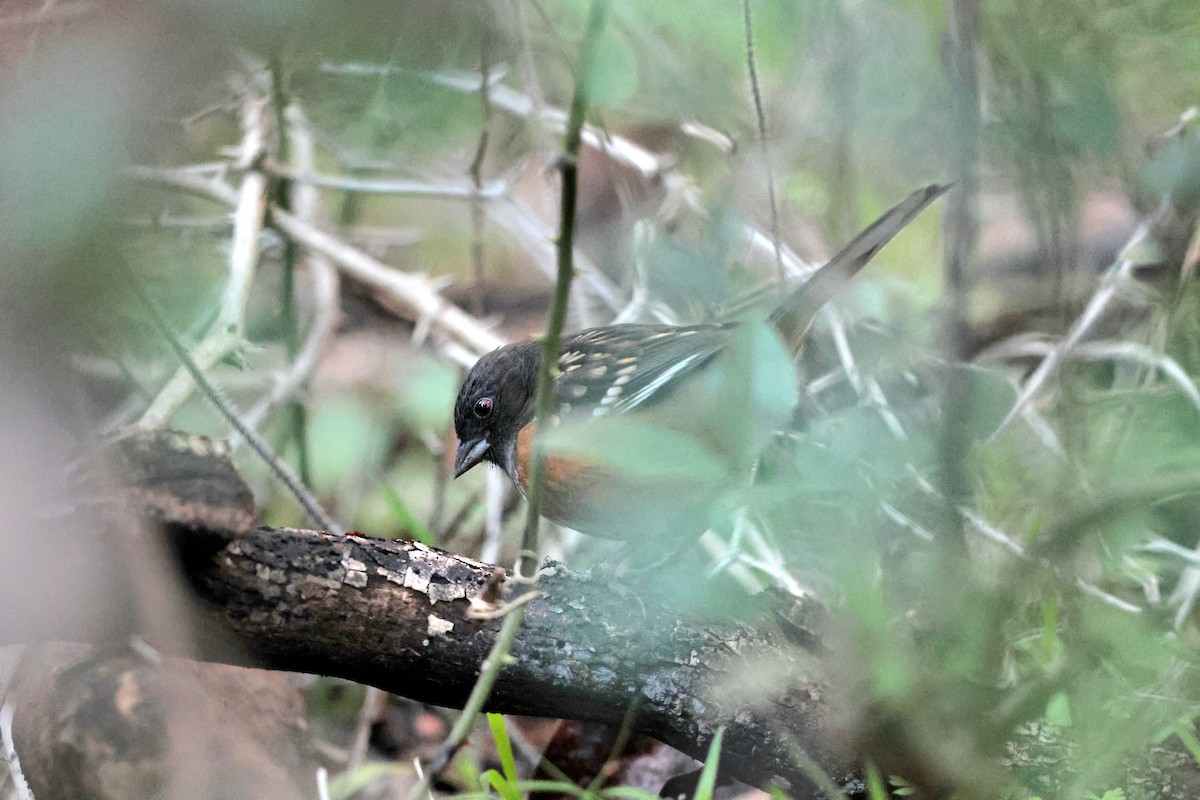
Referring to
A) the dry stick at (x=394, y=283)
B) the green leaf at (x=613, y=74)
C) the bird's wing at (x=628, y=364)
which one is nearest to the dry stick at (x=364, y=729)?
the bird's wing at (x=628, y=364)

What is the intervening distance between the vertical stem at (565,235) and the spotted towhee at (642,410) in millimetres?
134

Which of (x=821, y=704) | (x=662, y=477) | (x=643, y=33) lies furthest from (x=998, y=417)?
(x=662, y=477)

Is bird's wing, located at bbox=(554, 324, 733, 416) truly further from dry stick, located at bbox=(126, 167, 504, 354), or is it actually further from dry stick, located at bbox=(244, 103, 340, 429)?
dry stick, located at bbox=(244, 103, 340, 429)

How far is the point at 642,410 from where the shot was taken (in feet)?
9.43

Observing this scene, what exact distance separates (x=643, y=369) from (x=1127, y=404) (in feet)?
4.58

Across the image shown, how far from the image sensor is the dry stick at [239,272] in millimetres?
3088

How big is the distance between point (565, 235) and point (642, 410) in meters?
1.64

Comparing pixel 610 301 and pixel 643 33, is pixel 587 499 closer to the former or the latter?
pixel 643 33

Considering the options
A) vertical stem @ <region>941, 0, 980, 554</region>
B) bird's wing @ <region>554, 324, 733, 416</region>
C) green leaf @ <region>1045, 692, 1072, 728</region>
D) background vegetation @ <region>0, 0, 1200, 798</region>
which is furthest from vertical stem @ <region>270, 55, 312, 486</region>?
vertical stem @ <region>941, 0, 980, 554</region>

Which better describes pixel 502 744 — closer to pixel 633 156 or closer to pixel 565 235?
pixel 565 235

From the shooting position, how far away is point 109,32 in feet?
3.26

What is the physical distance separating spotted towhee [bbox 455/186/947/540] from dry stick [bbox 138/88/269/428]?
0.80 metres

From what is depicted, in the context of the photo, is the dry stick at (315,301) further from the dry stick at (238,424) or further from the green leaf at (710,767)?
the green leaf at (710,767)

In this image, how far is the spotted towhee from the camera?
3.36 feet
